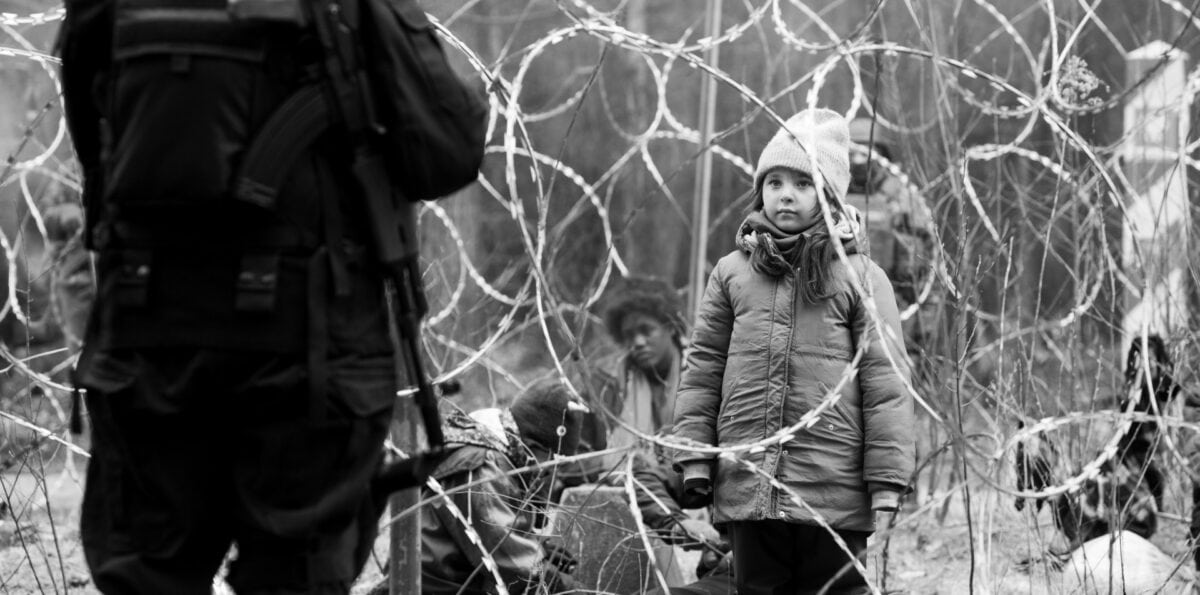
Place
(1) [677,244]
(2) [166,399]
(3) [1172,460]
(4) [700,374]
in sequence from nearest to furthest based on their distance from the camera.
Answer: (2) [166,399]
(4) [700,374]
(3) [1172,460]
(1) [677,244]

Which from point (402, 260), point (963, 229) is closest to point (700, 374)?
point (963, 229)

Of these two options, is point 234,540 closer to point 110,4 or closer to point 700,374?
point 110,4

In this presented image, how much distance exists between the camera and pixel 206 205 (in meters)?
2.24

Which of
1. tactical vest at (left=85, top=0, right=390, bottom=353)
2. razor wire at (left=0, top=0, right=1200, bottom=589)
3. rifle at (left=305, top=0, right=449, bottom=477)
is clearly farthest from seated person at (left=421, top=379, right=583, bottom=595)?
tactical vest at (left=85, top=0, right=390, bottom=353)

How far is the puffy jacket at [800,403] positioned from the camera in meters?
3.65

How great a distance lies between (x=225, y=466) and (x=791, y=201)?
190 centimetres

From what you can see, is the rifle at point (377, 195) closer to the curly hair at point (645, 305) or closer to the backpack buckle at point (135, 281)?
the backpack buckle at point (135, 281)

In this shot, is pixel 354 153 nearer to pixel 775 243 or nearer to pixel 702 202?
pixel 775 243

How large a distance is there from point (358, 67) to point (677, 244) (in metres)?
9.57

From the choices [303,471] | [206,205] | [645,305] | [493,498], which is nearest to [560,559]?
[493,498]

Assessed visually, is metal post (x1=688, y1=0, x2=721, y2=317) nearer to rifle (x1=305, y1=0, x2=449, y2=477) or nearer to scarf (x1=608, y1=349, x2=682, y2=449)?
scarf (x1=608, y1=349, x2=682, y2=449)

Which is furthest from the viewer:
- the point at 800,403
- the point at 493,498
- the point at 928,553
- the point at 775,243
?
the point at 928,553

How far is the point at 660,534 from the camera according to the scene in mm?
4578

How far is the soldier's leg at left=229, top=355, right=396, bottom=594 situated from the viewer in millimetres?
2291
